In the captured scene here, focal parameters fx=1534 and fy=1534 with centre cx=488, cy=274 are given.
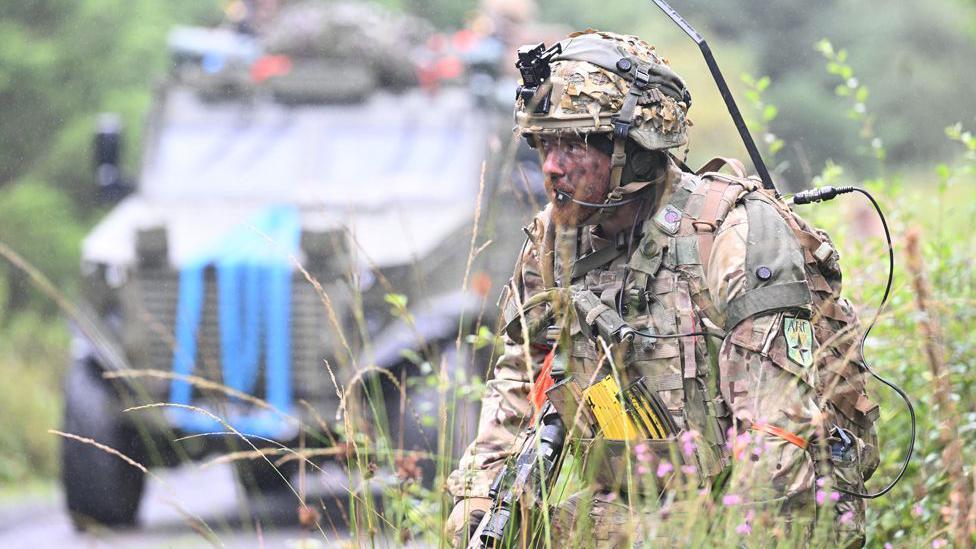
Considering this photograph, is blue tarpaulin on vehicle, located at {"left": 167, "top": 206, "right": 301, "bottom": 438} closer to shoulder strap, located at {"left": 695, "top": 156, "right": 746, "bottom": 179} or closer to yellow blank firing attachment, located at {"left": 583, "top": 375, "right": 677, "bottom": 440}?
shoulder strap, located at {"left": 695, "top": 156, "right": 746, "bottom": 179}

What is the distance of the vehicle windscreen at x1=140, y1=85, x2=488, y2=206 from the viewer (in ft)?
25.9

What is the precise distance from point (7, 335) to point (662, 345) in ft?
39.8

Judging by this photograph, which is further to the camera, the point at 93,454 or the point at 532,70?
the point at 93,454

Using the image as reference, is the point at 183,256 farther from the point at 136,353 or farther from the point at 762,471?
the point at 762,471

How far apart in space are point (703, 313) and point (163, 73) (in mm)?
14330

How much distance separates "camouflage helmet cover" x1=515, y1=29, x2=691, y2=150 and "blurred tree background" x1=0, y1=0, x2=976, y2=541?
6.48 metres

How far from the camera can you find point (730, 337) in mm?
2795

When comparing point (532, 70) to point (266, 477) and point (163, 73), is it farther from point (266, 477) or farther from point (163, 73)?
point (163, 73)

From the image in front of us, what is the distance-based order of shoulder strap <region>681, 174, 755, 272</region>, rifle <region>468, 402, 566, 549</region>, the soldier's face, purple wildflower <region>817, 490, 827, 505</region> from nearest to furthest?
purple wildflower <region>817, 490, 827, 505</region>, rifle <region>468, 402, 566, 549</region>, shoulder strap <region>681, 174, 755, 272</region>, the soldier's face

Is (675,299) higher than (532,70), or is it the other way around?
(532,70)

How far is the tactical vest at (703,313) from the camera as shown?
2.85 m

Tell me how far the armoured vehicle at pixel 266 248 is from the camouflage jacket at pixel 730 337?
2.64 meters

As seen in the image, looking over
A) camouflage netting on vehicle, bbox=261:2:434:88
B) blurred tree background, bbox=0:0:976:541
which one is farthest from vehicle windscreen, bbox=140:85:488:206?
blurred tree background, bbox=0:0:976:541

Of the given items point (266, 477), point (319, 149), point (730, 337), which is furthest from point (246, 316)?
point (730, 337)
